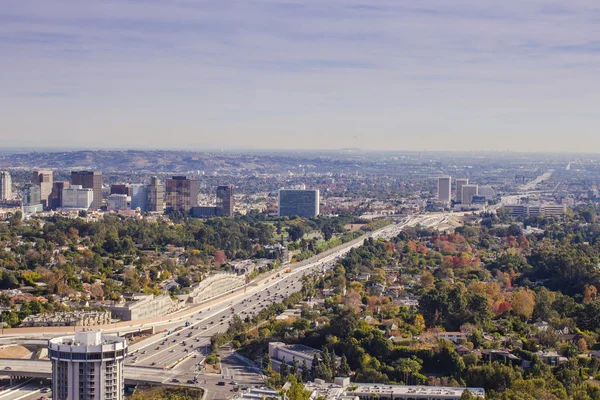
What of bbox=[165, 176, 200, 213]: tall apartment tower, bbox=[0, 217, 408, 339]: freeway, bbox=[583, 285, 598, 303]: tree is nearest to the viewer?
bbox=[0, 217, 408, 339]: freeway

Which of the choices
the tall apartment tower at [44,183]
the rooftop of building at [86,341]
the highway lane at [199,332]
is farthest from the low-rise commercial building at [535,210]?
the rooftop of building at [86,341]

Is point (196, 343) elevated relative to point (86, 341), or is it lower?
lower

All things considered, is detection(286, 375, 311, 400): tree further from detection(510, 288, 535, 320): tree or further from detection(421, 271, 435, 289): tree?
detection(421, 271, 435, 289): tree

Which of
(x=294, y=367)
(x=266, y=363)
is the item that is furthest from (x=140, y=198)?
(x=294, y=367)

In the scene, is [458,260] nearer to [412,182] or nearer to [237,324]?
[237,324]

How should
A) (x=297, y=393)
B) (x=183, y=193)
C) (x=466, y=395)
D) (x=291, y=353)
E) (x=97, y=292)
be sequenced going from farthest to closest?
1. (x=183, y=193)
2. (x=97, y=292)
3. (x=291, y=353)
4. (x=466, y=395)
5. (x=297, y=393)

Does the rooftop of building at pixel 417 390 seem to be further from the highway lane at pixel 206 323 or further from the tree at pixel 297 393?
the highway lane at pixel 206 323

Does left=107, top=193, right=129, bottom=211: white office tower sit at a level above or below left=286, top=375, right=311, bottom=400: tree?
below

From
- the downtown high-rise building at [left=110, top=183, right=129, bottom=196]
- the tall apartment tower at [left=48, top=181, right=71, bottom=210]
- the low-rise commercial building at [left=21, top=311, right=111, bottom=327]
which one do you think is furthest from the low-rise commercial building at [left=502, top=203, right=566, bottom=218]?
the low-rise commercial building at [left=21, top=311, right=111, bottom=327]

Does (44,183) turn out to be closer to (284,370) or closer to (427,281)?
(427,281)
